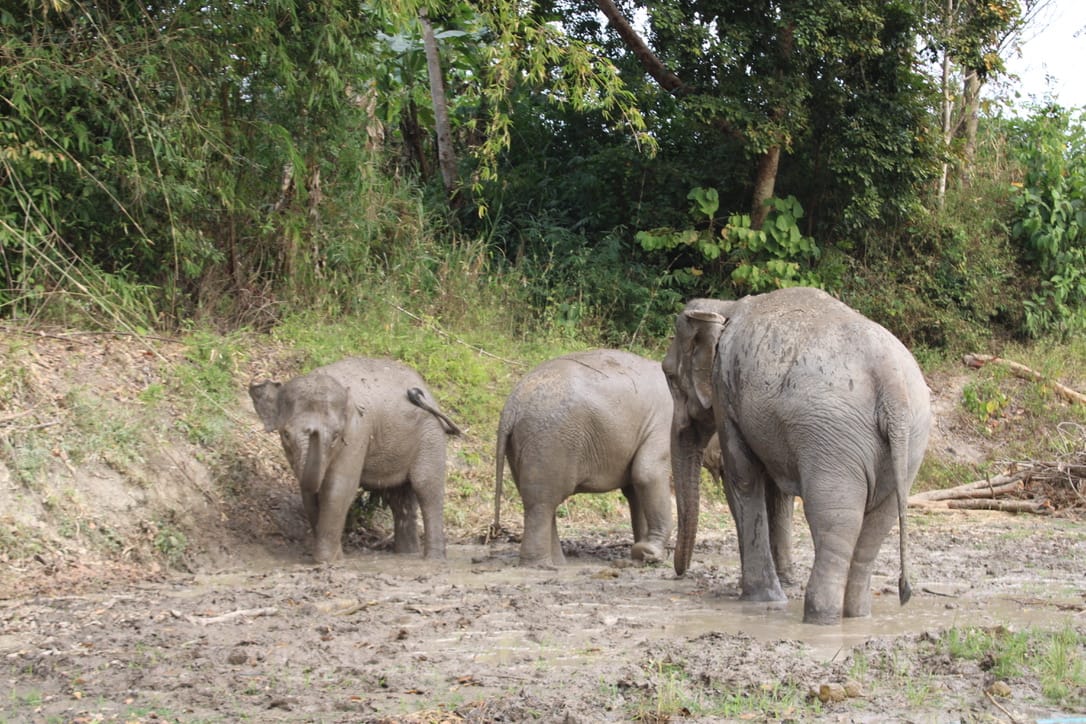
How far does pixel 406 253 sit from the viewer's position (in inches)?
545

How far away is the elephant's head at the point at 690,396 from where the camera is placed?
7.16 metres

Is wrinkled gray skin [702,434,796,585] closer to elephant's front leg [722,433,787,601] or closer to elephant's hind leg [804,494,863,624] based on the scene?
elephant's front leg [722,433,787,601]

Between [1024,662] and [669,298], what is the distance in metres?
10.6

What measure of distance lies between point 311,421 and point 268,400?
1.71 feet

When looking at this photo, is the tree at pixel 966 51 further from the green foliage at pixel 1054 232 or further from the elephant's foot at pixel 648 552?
the elephant's foot at pixel 648 552

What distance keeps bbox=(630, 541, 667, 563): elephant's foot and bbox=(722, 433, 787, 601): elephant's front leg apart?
158 cm

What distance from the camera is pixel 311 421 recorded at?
316 inches

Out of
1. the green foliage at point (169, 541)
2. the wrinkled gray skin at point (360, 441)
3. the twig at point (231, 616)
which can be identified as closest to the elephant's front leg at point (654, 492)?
the wrinkled gray skin at point (360, 441)

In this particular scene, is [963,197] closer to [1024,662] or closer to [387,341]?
[387,341]

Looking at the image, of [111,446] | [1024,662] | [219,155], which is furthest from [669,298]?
[1024,662]

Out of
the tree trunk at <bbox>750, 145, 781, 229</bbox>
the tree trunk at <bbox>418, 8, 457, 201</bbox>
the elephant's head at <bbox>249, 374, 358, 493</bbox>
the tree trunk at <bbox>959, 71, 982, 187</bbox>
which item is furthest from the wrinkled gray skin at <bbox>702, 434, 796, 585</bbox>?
the tree trunk at <bbox>959, 71, 982, 187</bbox>

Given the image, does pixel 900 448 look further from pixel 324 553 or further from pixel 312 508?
pixel 312 508

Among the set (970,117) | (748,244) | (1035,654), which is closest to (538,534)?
(1035,654)

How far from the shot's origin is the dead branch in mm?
14984
